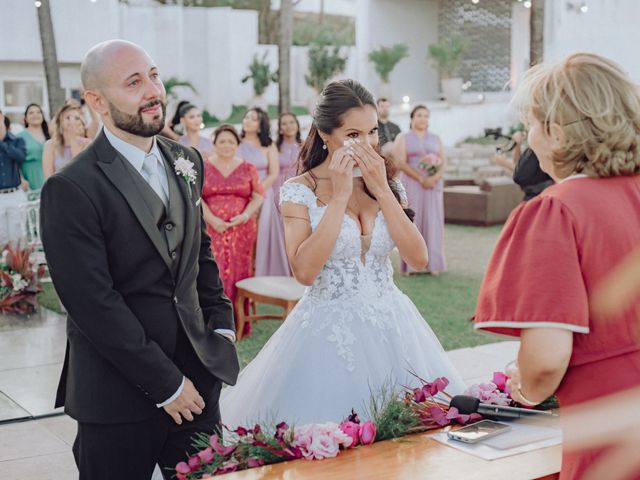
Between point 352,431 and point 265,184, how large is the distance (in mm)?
7408

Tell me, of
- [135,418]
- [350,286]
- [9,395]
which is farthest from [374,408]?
[9,395]

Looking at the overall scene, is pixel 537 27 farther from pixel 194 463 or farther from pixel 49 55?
pixel 194 463

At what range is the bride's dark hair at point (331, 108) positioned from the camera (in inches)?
146

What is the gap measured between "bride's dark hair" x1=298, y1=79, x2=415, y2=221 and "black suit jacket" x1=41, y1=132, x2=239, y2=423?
2.78 feet

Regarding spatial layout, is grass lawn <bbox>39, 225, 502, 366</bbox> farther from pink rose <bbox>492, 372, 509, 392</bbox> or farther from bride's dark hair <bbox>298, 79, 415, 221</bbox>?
pink rose <bbox>492, 372, 509, 392</bbox>

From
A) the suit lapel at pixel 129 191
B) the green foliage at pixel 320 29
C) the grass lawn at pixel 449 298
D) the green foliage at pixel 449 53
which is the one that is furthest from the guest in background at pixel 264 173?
the green foliage at pixel 320 29

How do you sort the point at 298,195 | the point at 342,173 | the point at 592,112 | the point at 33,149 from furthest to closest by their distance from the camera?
the point at 33,149
the point at 298,195
the point at 342,173
the point at 592,112

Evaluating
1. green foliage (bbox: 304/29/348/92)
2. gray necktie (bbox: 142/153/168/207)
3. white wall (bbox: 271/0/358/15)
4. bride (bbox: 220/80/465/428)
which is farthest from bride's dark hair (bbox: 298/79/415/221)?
white wall (bbox: 271/0/358/15)

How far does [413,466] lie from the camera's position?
2549mm

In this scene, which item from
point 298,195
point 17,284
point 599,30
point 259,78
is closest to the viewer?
point 298,195

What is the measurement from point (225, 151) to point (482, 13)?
25.2 meters

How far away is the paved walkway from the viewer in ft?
16.3

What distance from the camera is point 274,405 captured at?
11.9 ft

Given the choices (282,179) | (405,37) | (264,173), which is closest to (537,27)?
(282,179)
